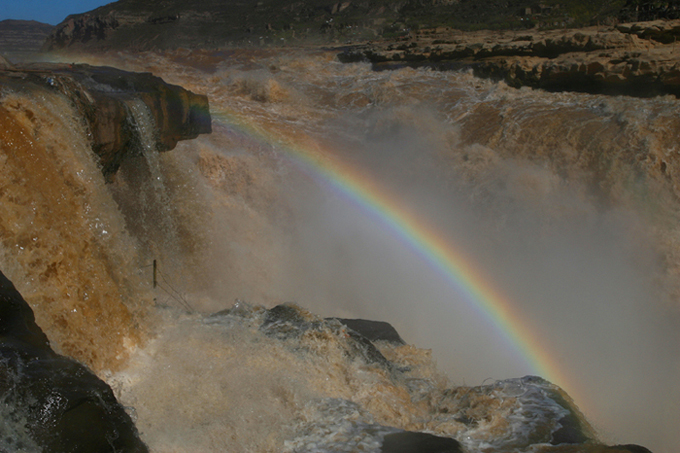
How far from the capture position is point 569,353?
699 cm

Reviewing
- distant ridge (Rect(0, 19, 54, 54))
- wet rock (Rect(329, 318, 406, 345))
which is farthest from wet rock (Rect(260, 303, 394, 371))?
distant ridge (Rect(0, 19, 54, 54))

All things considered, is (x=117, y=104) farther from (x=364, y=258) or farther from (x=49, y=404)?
(x=364, y=258)

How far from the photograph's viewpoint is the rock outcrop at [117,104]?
204 inches

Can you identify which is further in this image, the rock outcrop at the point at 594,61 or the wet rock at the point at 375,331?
the rock outcrop at the point at 594,61

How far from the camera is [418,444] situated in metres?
3.58

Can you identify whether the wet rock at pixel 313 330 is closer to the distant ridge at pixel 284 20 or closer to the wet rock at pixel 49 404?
the wet rock at pixel 49 404

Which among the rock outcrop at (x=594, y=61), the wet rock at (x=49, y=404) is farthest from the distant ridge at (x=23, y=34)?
the wet rock at (x=49, y=404)

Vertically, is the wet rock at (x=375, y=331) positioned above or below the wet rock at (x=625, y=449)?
below

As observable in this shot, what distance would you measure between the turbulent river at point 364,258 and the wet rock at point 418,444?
16cm

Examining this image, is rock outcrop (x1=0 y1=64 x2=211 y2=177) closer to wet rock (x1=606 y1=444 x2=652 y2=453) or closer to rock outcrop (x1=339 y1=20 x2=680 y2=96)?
wet rock (x1=606 y1=444 x2=652 y2=453)

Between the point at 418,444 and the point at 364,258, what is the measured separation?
16.5ft

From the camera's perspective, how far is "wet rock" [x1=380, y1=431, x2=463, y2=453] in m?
3.52

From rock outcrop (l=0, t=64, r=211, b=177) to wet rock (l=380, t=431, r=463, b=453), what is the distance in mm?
3816

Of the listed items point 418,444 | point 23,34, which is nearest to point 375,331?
point 418,444
